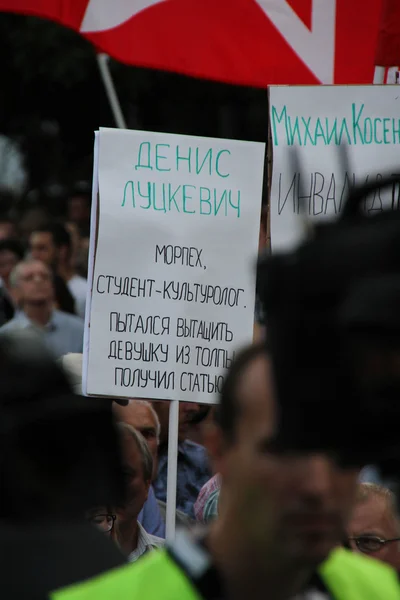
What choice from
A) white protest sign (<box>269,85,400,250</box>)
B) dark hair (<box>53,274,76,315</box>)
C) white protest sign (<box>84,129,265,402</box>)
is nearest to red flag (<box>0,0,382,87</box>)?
white protest sign (<box>269,85,400,250</box>)

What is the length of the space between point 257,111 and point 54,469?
15.4m

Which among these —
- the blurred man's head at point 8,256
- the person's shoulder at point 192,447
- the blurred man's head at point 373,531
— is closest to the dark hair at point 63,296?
the blurred man's head at point 8,256

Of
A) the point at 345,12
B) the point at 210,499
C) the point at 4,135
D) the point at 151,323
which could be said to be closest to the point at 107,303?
the point at 151,323

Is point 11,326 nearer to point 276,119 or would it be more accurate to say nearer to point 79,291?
point 276,119

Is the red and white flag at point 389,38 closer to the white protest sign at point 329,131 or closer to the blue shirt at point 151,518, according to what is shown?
the white protest sign at point 329,131

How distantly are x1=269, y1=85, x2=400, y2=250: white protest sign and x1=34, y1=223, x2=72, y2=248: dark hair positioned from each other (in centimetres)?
432

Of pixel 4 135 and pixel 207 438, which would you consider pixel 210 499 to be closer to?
pixel 207 438

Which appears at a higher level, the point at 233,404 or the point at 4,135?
the point at 4,135

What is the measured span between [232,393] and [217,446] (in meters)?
0.09

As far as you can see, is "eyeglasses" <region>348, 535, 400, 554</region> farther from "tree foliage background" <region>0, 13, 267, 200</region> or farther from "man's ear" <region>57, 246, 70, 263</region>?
"tree foliage background" <region>0, 13, 267, 200</region>

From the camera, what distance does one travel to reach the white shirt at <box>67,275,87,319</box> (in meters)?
9.21

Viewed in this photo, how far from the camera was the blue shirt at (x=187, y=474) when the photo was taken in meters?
5.68

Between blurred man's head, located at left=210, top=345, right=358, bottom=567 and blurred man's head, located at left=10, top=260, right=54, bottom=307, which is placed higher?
blurred man's head, located at left=10, top=260, right=54, bottom=307

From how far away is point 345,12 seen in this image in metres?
6.94
